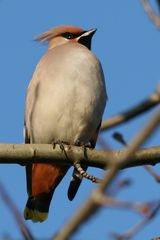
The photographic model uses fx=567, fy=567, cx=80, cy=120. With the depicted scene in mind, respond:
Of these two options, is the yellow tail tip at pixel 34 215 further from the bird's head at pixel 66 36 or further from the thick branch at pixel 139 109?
the thick branch at pixel 139 109

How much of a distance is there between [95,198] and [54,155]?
2114 mm

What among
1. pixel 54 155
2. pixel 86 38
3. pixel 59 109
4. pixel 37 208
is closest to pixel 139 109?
pixel 54 155

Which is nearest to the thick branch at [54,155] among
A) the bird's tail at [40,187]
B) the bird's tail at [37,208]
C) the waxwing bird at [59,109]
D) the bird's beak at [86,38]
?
the waxwing bird at [59,109]

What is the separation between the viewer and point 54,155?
3.34 metres

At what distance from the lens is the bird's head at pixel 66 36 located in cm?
550

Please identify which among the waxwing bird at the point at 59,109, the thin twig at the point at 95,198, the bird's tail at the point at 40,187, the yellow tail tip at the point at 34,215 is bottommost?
the yellow tail tip at the point at 34,215

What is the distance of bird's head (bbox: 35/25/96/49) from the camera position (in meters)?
5.50

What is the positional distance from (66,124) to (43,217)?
825mm

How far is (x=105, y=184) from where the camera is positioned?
49.0 inches

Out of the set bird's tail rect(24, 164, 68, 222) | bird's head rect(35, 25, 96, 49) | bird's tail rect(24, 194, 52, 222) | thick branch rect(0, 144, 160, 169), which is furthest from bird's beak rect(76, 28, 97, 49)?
thick branch rect(0, 144, 160, 169)

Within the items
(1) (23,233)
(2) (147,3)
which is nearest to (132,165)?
(2) (147,3)

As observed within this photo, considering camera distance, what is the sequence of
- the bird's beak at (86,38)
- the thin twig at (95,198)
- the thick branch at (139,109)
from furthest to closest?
the bird's beak at (86,38)
the thick branch at (139,109)
the thin twig at (95,198)

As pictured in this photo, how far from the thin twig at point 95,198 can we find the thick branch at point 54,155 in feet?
5.19

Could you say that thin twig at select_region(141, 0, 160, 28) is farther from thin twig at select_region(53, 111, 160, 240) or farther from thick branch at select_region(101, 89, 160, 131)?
thin twig at select_region(53, 111, 160, 240)
